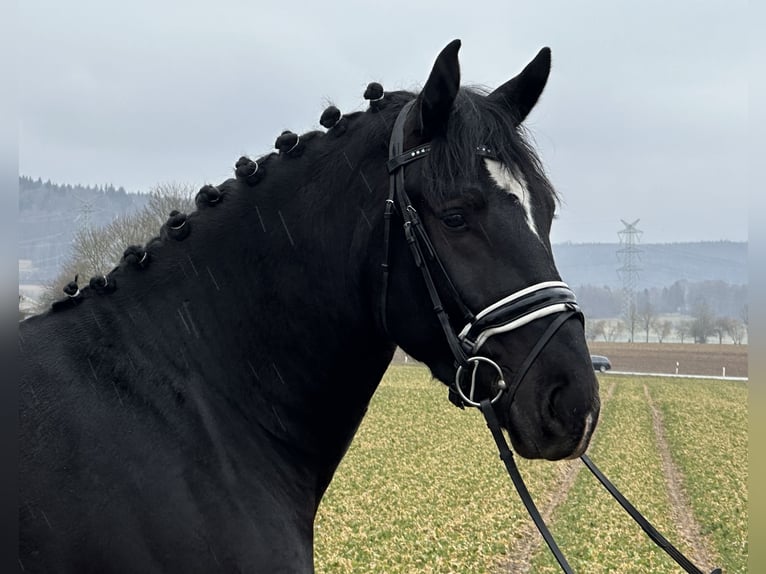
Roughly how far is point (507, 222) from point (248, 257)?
121 centimetres

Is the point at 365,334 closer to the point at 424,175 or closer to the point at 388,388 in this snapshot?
the point at 424,175

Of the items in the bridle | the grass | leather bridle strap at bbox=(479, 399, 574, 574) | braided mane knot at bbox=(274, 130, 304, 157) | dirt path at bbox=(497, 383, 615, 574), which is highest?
braided mane knot at bbox=(274, 130, 304, 157)

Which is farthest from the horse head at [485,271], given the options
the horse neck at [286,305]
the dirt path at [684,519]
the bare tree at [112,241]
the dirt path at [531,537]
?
the bare tree at [112,241]

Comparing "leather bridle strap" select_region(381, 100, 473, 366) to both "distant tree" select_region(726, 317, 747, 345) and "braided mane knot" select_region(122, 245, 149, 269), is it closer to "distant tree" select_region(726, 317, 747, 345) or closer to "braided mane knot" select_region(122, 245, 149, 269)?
"braided mane knot" select_region(122, 245, 149, 269)

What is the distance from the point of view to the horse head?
2.70m

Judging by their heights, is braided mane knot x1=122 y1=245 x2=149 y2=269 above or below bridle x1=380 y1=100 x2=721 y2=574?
above

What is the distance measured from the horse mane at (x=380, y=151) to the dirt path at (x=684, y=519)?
1229 centimetres

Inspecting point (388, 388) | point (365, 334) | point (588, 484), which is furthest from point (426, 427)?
point (365, 334)

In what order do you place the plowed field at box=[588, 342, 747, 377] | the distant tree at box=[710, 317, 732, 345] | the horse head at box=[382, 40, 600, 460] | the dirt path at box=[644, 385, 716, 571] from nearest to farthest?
the horse head at box=[382, 40, 600, 460]
the dirt path at box=[644, 385, 716, 571]
the plowed field at box=[588, 342, 747, 377]
the distant tree at box=[710, 317, 732, 345]

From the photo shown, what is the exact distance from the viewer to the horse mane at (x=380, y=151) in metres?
2.99

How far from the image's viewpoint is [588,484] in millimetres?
19594

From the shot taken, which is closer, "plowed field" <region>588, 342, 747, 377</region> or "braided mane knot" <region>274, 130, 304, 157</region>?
"braided mane knot" <region>274, 130, 304, 157</region>

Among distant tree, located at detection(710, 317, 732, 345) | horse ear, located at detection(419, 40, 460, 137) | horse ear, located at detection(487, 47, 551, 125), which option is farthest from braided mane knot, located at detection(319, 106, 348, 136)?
distant tree, located at detection(710, 317, 732, 345)

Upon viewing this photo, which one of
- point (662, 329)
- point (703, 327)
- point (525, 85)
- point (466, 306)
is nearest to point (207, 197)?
point (466, 306)
